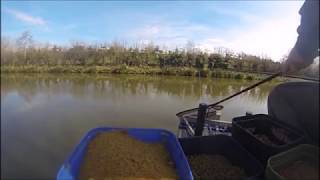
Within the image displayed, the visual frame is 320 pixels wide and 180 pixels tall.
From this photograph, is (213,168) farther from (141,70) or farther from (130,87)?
(141,70)

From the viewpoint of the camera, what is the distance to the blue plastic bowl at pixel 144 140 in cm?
71

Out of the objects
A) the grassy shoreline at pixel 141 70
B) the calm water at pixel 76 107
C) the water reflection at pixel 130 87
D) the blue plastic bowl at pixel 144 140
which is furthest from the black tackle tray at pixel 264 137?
the water reflection at pixel 130 87

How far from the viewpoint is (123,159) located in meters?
0.85

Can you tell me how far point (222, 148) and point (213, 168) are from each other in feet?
0.37

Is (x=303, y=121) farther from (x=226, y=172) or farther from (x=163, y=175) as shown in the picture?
(x=226, y=172)

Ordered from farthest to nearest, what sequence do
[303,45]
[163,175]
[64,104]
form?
[64,104], [163,175], [303,45]

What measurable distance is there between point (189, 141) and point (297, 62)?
2.26 ft

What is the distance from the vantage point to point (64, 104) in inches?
279

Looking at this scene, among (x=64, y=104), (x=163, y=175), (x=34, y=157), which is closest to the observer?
(x=163, y=175)

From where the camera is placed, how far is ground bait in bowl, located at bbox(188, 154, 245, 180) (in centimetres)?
101

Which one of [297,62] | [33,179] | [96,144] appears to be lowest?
[33,179]

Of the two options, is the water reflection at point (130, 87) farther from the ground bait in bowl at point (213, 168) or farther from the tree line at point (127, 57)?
the ground bait in bowl at point (213, 168)

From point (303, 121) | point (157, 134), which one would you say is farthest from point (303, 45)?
point (157, 134)

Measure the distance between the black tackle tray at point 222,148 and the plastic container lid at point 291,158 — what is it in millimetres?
337
